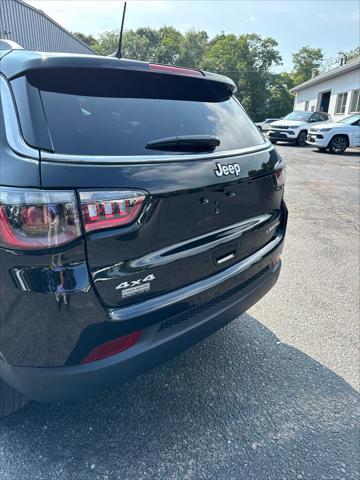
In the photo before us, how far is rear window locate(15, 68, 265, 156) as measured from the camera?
1.55 metres

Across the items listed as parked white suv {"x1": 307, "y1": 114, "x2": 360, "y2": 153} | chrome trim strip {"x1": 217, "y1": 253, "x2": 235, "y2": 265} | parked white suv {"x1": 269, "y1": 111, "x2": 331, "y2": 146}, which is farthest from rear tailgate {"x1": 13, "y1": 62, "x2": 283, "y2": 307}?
parked white suv {"x1": 269, "y1": 111, "x2": 331, "y2": 146}

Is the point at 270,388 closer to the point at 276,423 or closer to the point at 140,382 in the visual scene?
the point at 276,423

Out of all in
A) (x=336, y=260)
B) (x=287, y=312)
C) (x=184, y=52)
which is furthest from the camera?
(x=184, y=52)

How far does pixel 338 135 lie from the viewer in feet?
50.3

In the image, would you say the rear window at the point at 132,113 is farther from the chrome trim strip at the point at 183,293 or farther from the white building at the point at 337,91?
the white building at the point at 337,91

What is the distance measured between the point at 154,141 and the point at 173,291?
2.40 ft

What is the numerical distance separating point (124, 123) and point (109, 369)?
44.7 inches

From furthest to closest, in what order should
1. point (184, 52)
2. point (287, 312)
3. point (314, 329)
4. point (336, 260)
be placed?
point (184, 52), point (336, 260), point (287, 312), point (314, 329)

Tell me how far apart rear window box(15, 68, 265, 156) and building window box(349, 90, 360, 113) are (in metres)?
23.1

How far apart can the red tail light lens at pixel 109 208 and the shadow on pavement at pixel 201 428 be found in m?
1.21

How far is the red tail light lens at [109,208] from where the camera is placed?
1436mm

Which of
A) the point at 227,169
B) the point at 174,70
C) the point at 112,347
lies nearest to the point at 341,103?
the point at 174,70

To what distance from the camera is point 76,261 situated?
1435 millimetres

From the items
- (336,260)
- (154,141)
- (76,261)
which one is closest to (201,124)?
(154,141)
